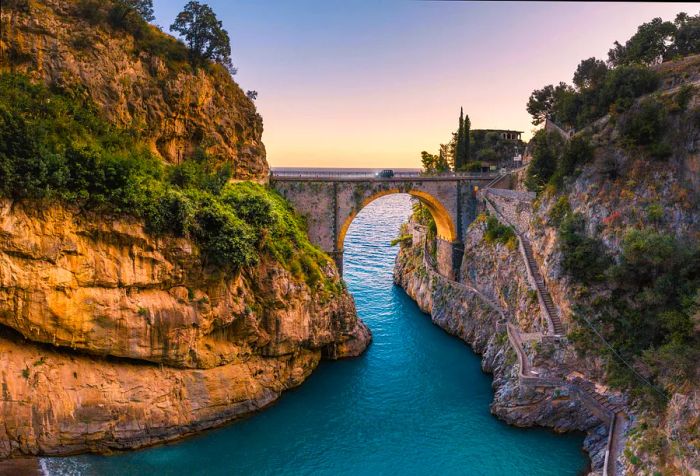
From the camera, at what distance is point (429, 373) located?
105 feet

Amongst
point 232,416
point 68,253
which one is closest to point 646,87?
point 232,416

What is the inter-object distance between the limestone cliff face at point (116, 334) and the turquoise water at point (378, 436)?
1.46 meters

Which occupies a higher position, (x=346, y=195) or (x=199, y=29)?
(x=199, y=29)

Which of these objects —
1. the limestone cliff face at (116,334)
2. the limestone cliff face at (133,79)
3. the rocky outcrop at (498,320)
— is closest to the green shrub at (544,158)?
the rocky outcrop at (498,320)

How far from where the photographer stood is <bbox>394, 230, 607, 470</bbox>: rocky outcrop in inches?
939

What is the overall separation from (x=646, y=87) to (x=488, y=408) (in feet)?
81.0

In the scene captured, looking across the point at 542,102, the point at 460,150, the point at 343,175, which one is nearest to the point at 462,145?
the point at 460,150

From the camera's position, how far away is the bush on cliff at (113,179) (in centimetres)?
1989

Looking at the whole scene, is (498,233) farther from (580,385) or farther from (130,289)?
(130,289)

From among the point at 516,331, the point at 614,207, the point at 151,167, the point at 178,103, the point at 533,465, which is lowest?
the point at 533,465

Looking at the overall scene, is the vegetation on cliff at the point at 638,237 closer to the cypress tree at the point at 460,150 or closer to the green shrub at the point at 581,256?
the green shrub at the point at 581,256

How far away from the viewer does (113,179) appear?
72.3ft

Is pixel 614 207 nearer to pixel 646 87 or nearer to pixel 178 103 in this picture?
pixel 646 87

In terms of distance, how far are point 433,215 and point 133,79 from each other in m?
30.1
